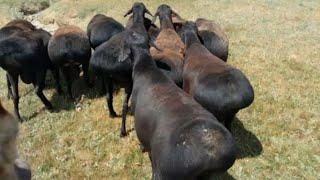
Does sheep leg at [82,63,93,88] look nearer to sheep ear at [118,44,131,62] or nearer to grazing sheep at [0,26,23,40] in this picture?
grazing sheep at [0,26,23,40]

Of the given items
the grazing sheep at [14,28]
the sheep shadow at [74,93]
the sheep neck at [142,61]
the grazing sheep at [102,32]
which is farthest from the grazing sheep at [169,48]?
the grazing sheep at [14,28]

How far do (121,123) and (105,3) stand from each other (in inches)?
500

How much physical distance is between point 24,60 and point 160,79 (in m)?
4.40

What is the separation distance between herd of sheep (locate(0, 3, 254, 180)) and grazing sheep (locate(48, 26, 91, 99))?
0.02 metres

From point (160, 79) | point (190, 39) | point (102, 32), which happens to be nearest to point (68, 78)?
point (102, 32)

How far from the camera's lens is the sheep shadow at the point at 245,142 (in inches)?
349

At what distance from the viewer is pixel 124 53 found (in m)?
9.55

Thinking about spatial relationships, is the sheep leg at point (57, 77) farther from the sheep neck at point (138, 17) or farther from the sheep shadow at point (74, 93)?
the sheep neck at point (138, 17)

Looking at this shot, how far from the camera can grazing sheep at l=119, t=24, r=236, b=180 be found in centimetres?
579

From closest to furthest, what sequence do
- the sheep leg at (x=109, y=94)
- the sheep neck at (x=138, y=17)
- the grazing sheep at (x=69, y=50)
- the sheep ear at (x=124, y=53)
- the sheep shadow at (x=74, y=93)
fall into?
the sheep ear at (x=124, y=53), the sheep leg at (x=109, y=94), the grazing sheep at (x=69, y=50), the sheep neck at (x=138, y=17), the sheep shadow at (x=74, y=93)

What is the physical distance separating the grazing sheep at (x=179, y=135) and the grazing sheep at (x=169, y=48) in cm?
180

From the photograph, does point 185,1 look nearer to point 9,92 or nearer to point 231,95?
point 9,92

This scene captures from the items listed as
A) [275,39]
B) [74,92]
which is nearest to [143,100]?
[74,92]

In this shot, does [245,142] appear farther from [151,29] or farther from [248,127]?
[151,29]
